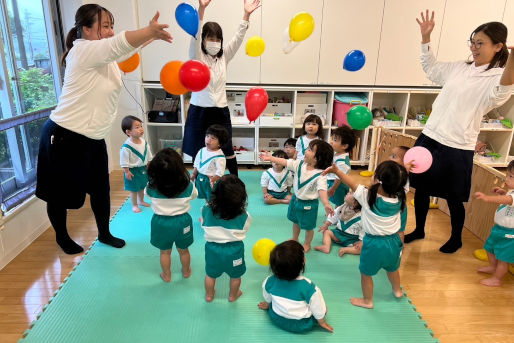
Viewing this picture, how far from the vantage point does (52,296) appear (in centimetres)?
209

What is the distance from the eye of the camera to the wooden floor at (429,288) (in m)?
1.93

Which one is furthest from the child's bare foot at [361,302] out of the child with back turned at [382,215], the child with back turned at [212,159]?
the child with back turned at [212,159]

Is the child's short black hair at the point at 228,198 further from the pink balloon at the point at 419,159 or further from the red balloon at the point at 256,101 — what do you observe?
the red balloon at the point at 256,101

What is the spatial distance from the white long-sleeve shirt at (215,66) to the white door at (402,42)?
2.38 m

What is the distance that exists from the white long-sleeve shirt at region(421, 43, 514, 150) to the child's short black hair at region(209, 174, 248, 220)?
1679mm

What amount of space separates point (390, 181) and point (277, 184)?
5.97 feet

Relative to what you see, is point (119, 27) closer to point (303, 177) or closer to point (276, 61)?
point (276, 61)

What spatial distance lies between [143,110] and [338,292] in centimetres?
343

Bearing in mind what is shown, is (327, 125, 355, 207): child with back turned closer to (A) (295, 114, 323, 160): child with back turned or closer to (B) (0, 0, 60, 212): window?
(A) (295, 114, 323, 160): child with back turned

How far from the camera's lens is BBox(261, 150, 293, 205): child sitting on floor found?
11.5 feet

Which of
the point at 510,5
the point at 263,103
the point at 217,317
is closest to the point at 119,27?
the point at 263,103

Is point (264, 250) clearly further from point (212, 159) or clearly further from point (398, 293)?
point (212, 159)

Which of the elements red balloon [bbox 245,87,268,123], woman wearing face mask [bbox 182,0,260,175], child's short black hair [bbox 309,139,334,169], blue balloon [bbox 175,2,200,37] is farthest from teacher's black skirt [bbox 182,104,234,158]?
child's short black hair [bbox 309,139,334,169]

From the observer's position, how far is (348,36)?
14.4ft
